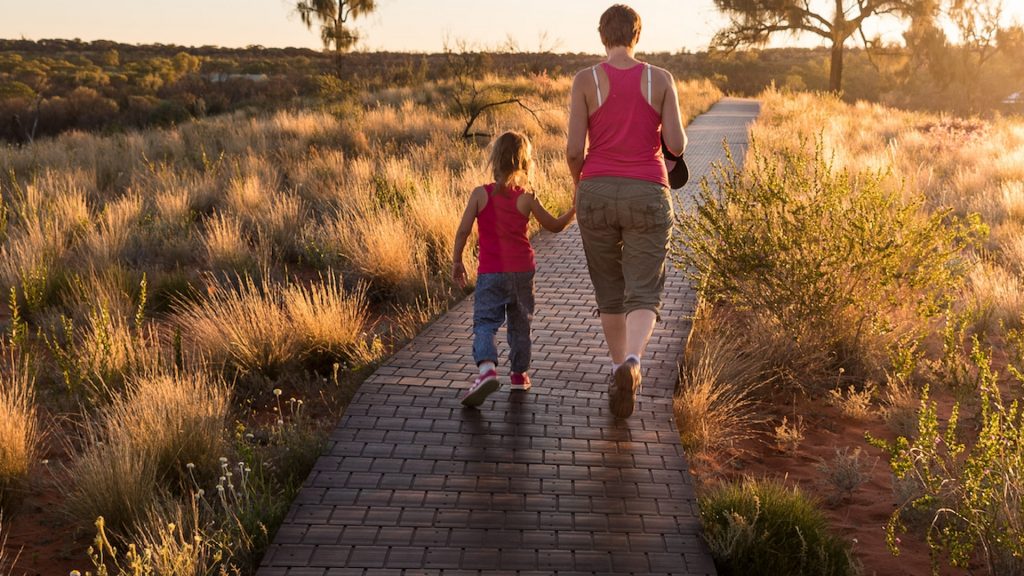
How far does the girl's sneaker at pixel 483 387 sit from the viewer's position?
15.9 ft

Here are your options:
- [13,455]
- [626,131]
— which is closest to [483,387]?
[626,131]

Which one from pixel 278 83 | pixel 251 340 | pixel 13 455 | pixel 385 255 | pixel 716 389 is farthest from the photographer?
pixel 278 83

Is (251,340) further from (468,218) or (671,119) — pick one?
(671,119)

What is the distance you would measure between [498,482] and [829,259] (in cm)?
316

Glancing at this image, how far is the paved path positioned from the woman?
0.44 m

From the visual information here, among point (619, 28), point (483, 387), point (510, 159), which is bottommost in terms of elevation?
point (483, 387)

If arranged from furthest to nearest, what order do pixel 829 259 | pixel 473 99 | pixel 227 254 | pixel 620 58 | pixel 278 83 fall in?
pixel 278 83 → pixel 473 99 → pixel 227 254 → pixel 829 259 → pixel 620 58

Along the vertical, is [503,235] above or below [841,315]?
above

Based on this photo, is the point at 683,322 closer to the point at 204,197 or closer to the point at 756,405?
the point at 756,405

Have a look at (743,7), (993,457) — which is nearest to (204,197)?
(993,457)

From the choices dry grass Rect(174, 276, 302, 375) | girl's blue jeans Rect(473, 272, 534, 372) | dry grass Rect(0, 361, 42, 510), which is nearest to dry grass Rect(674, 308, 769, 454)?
girl's blue jeans Rect(473, 272, 534, 372)

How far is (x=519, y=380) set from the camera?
5.26 metres

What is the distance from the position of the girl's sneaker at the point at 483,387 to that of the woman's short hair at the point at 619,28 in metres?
1.82

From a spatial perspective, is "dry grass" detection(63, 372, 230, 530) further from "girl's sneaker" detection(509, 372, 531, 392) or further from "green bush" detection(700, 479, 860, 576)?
"green bush" detection(700, 479, 860, 576)
